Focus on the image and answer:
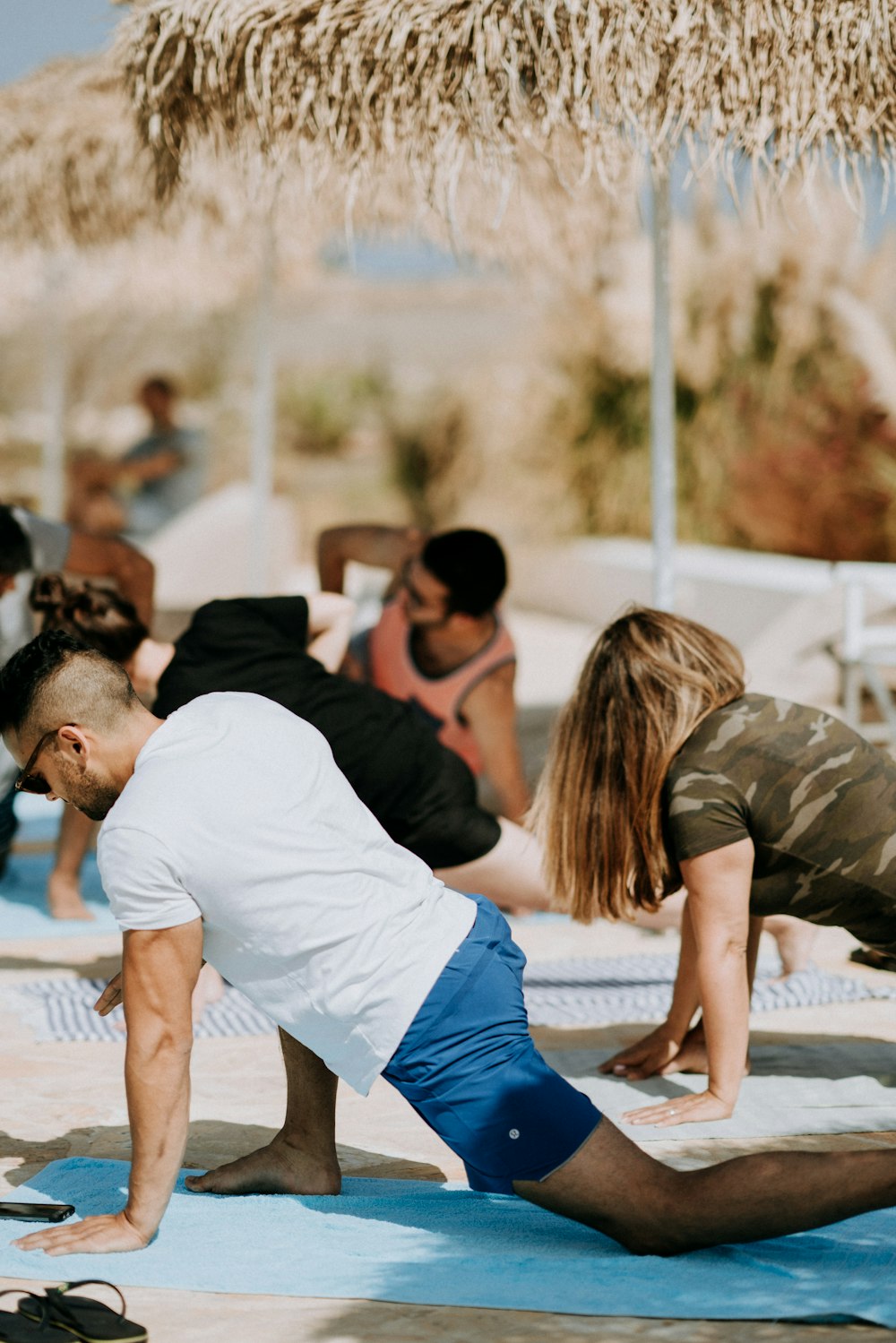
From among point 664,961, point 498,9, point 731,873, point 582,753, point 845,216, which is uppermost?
point 845,216

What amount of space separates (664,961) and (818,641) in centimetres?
291

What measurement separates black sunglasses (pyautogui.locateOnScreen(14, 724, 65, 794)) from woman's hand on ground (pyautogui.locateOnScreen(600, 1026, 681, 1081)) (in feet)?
5.00

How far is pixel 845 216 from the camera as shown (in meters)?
11.1

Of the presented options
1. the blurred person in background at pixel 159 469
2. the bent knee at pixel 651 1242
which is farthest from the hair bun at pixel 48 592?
the blurred person in background at pixel 159 469

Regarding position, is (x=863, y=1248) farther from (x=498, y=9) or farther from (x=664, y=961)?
(x=498, y=9)

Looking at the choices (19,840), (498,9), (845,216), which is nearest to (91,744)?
(498,9)

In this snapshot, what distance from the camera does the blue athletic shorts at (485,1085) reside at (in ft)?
7.58

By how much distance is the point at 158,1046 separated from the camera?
7.30 ft

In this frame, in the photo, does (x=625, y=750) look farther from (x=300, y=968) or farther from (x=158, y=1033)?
(x=158, y=1033)

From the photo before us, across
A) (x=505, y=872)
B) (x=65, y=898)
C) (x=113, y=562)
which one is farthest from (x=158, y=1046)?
(x=113, y=562)

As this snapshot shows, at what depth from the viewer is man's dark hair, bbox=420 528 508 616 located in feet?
14.7

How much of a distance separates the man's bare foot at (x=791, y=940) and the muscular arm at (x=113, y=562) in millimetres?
2198

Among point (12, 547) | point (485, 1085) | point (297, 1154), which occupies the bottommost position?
point (297, 1154)

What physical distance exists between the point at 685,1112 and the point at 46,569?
267 cm
